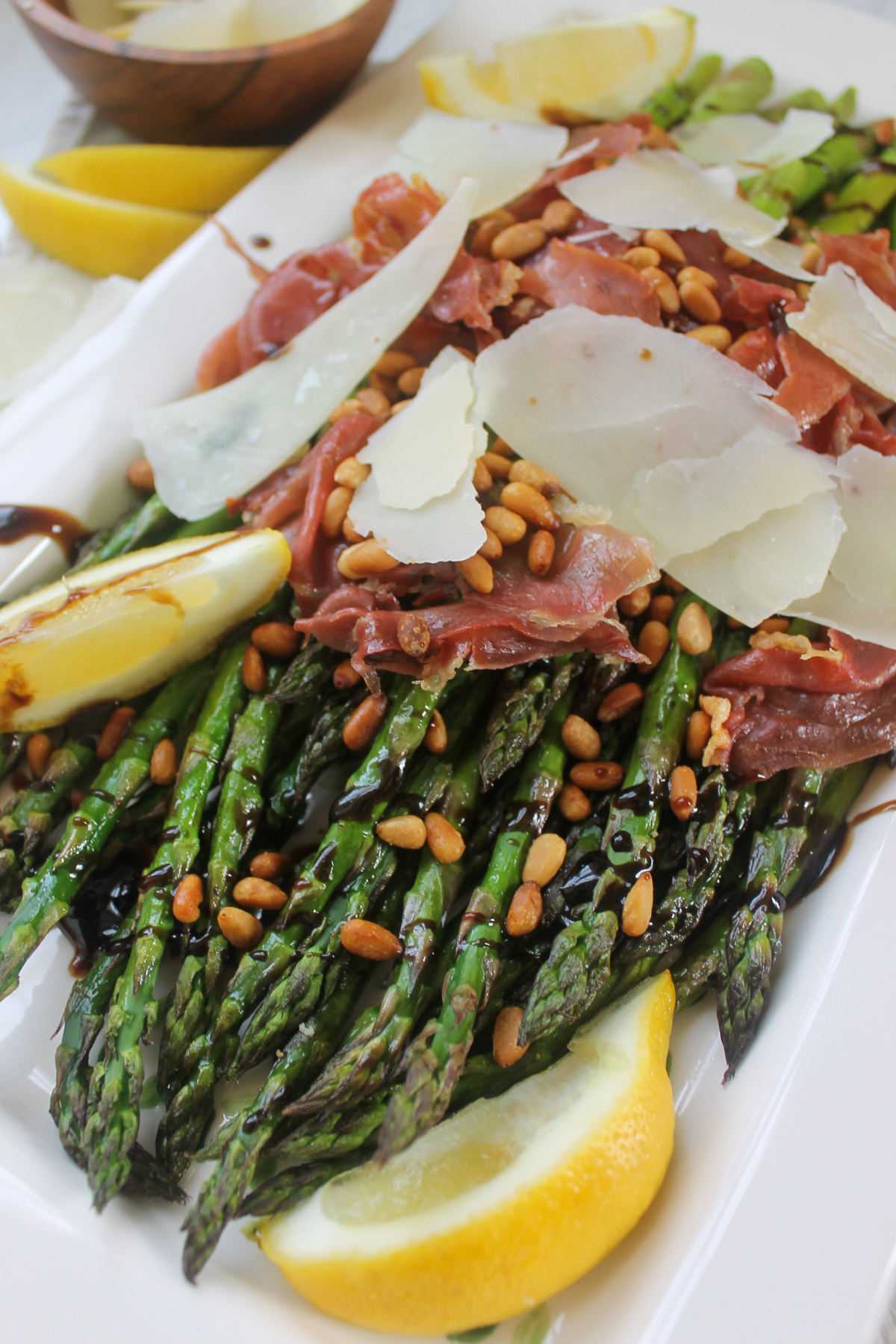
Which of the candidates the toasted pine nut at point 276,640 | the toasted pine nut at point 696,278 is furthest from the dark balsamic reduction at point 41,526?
the toasted pine nut at point 696,278

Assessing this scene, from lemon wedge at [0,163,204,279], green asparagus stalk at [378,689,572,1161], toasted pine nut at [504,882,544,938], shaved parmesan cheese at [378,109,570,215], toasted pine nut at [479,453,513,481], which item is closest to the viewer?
green asparagus stalk at [378,689,572,1161]

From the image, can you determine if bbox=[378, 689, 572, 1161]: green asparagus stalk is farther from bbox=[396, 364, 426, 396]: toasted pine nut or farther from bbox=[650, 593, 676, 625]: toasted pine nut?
bbox=[396, 364, 426, 396]: toasted pine nut

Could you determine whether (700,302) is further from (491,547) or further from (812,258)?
(491,547)

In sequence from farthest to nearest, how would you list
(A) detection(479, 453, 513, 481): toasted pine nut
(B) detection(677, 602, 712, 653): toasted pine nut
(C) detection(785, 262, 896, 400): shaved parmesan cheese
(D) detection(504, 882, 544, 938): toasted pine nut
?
(C) detection(785, 262, 896, 400): shaved parmesan cheese
(A) detection(479, 453, 513, 481): toasted pine nut
(B) detection(677, 602, 712, 653): toasted pine nut
(D) detection(504, 882, 544, 938): toasted pine nut

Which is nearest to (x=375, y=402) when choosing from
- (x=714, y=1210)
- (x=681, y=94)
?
(x=681, y=94)

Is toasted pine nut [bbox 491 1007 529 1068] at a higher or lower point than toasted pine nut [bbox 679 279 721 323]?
lower

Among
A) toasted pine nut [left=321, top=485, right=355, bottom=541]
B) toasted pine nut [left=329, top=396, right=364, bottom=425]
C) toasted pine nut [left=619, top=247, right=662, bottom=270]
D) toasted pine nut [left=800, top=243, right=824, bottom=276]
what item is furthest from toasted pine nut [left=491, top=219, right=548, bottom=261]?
toasted pine nut [left=321, top=485, right=355, bottom=541]

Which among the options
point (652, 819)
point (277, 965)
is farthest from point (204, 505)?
point (652, 819)
